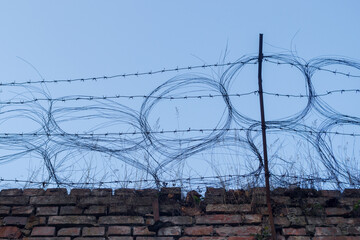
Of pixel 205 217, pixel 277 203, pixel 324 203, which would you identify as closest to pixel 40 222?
pixel 205 217

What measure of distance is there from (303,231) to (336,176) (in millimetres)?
829

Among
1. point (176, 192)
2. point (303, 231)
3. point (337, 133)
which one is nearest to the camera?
point (303, 231)

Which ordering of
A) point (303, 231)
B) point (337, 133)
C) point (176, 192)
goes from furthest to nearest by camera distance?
point (337, 133)
point (176, 192)
point (303, 231)

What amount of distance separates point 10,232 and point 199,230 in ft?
5.85

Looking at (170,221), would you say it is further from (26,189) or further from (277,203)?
(26,189)

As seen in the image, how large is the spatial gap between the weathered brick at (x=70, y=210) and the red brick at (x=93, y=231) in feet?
0.72

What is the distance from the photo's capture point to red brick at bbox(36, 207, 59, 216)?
4.45 meters

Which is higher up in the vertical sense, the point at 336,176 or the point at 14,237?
the point at 336,176

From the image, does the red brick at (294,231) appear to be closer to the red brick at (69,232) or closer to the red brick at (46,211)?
the red brick at (69,232)

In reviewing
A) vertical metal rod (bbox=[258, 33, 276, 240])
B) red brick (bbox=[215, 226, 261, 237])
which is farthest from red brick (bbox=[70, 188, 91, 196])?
vertical metal rod (bbox=[258, 33, 276, 240])

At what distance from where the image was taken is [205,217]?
172 inches

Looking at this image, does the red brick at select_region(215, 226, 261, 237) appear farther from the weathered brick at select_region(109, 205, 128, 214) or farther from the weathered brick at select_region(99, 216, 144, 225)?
the weathered brick at select_region(109, 205, 128, 214)

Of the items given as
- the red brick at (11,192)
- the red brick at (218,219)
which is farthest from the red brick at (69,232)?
the red brick at (218,219)

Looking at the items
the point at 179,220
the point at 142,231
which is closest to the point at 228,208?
the point at 179,220
